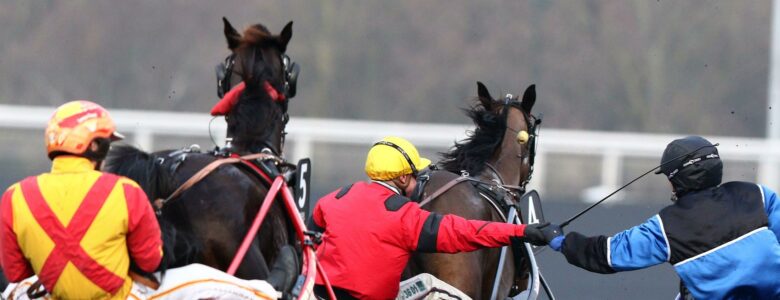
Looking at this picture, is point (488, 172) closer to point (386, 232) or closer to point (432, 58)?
point (386, 232)

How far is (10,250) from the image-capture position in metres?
3.97

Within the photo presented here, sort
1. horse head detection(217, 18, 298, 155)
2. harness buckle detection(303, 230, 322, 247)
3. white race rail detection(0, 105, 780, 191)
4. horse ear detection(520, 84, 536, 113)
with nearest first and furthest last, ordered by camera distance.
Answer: harness buckle detection(303, 230, 322, 247) → horse head detection(217, 18, 298, 155) → horse ear detection(520, 84, 536, 113) → white race rail detection(0, 105, 780, 191)

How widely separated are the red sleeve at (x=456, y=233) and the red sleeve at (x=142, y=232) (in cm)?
150

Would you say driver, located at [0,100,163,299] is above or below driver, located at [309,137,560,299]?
above

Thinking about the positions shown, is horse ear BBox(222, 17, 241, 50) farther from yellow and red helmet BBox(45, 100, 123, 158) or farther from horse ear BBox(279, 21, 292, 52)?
yellow and red helmet BBox(45, 100, 123, 158)

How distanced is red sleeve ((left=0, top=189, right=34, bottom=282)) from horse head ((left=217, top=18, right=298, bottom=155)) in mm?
1234

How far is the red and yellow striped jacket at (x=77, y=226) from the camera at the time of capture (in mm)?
3846

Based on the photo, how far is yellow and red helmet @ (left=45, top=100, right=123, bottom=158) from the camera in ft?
12.8

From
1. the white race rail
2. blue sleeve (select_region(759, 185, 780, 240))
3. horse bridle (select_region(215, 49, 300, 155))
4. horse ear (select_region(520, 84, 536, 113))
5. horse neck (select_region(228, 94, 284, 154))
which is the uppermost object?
horse bridle (select_region(215, 49, 300, 155))

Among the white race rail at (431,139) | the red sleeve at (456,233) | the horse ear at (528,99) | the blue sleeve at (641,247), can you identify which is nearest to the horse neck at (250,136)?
the red sleeve at (456,233)

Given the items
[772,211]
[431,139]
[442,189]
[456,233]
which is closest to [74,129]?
[456,233]

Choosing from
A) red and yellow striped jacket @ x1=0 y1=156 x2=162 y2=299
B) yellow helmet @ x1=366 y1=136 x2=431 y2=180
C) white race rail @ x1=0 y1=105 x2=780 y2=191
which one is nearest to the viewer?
red and yellow striped jacket @ x1=0 y1=156 x2=162 y2=299

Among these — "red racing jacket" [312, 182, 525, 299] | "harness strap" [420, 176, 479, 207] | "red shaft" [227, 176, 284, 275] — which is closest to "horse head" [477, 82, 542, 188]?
"harness strap" [420, 176, 479, 207]

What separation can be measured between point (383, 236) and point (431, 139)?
793 cm
